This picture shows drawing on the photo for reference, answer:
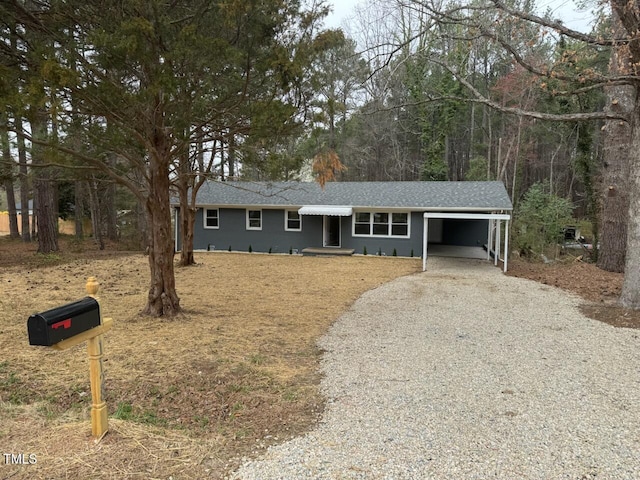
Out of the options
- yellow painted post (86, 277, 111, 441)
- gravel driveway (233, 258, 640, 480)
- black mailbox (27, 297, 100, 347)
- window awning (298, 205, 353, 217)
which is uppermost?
window awning (298, 205, 353, 217)

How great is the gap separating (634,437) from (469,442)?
1.25m

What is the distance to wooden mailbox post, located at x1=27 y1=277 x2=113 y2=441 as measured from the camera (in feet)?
7.64

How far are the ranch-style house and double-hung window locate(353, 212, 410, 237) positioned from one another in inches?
1.5

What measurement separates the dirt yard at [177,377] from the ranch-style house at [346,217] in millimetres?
6033

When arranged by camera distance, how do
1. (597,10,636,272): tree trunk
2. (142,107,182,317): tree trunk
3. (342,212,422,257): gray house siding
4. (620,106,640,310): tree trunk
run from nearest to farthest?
(142,107,182,317): tree trunk → (620,106,640,310): tree trunk → (597,10,636,272): tree trunk → (342,212,422,257): gray house siding

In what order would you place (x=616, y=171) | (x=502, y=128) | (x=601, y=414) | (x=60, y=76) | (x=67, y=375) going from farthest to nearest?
(x=502, y=128) < (x=616, y=171) < (x=67, y=375) < (x=60, y=76) < (x=601, y=414)

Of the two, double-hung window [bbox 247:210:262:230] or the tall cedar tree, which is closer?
the tall cedar tree

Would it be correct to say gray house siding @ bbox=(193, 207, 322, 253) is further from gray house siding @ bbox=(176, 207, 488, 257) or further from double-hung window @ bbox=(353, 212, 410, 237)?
double-hung window @ bbox=(353, 212, 410, 237)

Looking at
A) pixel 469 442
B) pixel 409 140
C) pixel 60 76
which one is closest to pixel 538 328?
pixel 469 442

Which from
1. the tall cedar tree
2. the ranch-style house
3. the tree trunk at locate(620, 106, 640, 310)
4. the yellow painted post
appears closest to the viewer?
the yellow painted post

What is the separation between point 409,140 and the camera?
96.6 feet

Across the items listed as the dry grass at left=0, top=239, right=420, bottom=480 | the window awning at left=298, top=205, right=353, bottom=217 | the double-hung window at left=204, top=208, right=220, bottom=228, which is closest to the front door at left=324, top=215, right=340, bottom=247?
the window awning at left=298, top=205, right=353, bottom=217

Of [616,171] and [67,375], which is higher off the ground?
[616,171]

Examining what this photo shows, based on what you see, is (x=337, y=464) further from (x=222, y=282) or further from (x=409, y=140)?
(x=409, y=140)
